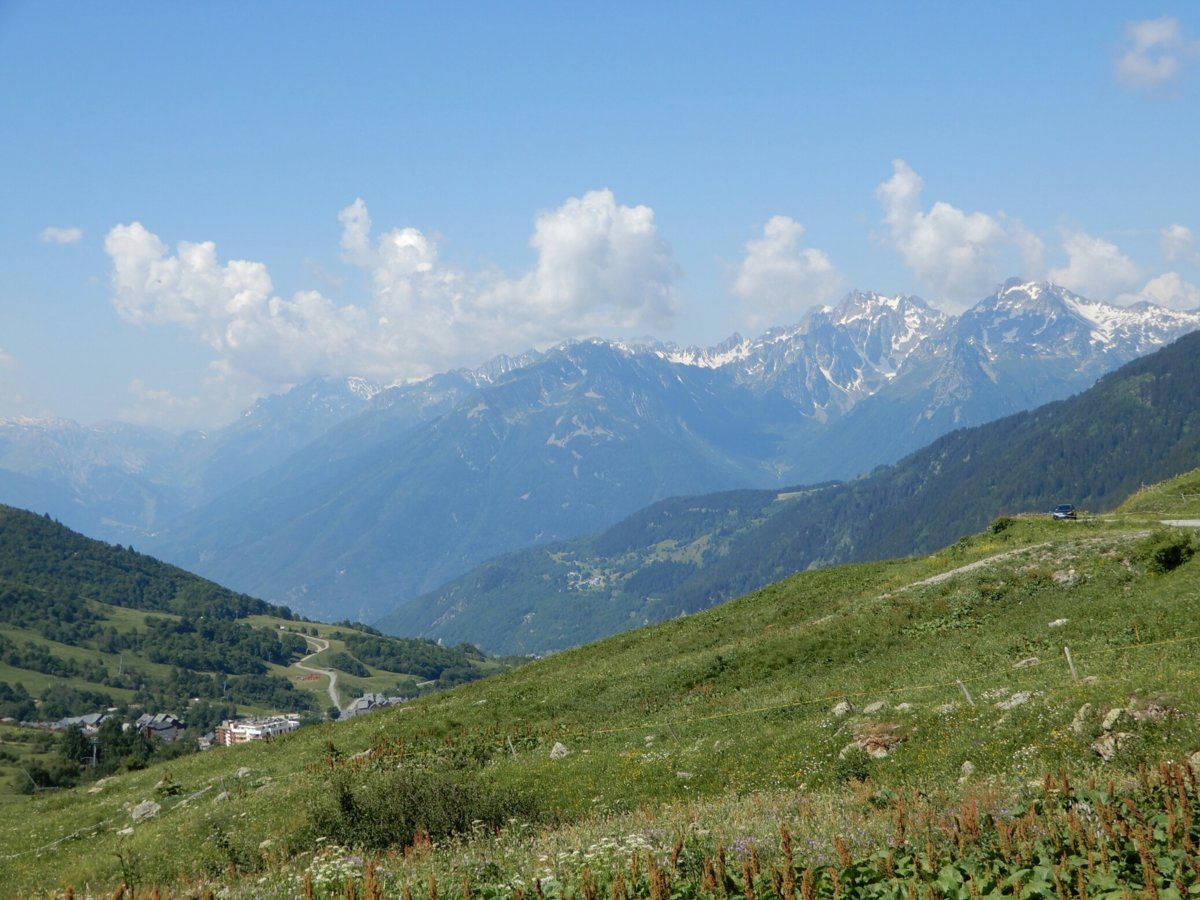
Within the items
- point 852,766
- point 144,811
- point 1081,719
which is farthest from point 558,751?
point 1081,719

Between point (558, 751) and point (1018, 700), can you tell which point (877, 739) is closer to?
point (1018, 700)

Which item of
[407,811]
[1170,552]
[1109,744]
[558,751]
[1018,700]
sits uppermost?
[1170,552]

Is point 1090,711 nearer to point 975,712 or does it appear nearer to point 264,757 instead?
point 975,712

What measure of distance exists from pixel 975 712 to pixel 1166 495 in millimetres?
54904

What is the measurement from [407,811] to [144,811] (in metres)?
18.1

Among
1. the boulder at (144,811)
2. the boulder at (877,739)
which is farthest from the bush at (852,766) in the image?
the boulder at (144,811)

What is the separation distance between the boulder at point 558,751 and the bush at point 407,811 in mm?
7009

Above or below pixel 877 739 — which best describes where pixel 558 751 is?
above

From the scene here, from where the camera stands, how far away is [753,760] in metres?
24.6

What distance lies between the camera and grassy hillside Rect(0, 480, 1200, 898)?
13.6m

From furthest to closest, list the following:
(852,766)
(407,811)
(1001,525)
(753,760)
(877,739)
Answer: (1001,525)
(753,760)
(877,739)
(852,766)
(407,811)

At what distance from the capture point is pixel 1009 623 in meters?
34.8

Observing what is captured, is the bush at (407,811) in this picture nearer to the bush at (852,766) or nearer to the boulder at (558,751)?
the boulder at (558,751)

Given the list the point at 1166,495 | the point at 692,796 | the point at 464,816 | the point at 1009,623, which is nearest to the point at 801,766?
the point at 692,796
